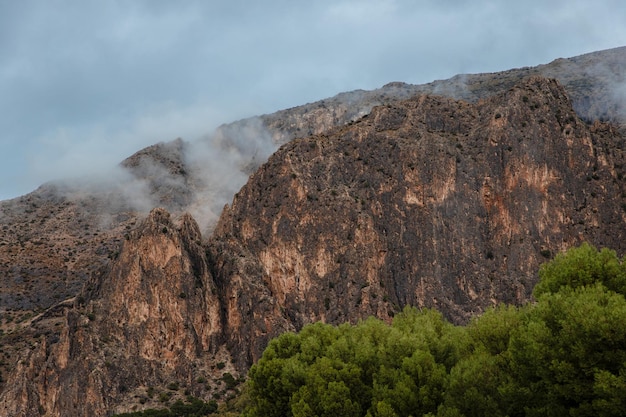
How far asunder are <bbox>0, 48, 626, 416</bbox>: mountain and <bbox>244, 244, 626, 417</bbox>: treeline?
59.7 metres

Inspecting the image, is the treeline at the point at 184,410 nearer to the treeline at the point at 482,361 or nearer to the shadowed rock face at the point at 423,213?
the shadowed rock face at the point at 423,213

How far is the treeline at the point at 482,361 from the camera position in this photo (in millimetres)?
34938

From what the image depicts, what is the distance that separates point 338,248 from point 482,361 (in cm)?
8595

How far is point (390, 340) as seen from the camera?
50844 millimetres

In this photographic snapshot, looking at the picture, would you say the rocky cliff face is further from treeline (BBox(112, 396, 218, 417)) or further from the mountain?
treeline (BBox(112, 396, 218, 417))

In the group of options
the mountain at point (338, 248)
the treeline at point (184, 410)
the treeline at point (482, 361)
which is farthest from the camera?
the mountain at point (338, 248)

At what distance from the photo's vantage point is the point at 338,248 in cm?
12794

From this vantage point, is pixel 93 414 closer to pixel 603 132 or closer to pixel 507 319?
pixel 507 319

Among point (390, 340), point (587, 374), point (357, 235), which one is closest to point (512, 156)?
point (357, 235)

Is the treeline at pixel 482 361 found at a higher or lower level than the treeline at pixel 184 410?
higher

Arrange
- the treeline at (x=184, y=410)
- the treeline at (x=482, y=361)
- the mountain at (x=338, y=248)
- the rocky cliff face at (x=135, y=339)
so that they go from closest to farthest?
the treeline at (x=482, y=361) → the treeline at (x=184, y=410) → the rocky cliff face at (x=135, y=339) → the mountain at (x=338, y=248)

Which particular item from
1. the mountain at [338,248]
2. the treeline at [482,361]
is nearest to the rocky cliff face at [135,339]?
the mountain at [338,248]

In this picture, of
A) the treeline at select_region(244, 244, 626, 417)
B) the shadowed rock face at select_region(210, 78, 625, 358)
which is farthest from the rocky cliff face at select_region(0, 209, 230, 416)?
the treeline at select_region(244, 244, 626, 417)

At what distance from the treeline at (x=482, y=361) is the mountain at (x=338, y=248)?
196ft
